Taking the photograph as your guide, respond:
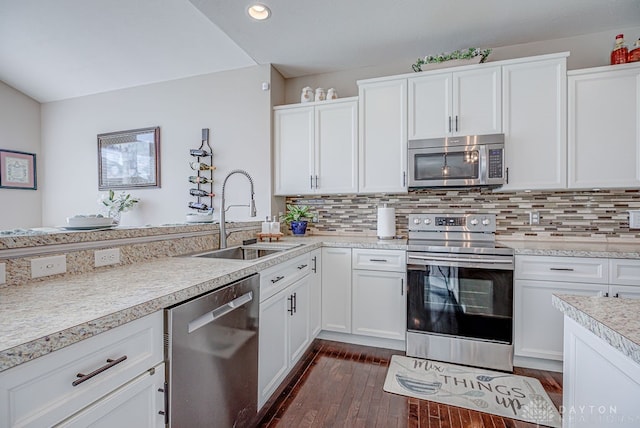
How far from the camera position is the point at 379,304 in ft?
7.85

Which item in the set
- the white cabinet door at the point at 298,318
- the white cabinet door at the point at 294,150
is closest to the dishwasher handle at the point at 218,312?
the white cabinet door at the point at 298,318

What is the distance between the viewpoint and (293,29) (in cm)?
240

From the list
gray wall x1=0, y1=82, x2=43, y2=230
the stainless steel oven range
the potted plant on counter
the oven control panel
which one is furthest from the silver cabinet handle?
gray wall x1=0, y1=82, x2=43, y2=230

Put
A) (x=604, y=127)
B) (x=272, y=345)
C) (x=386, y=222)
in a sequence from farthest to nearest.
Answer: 1. (x=386, y=222)
2. (x=604, y=127)
3. (x=272, y=345)

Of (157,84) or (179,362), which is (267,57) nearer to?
(157,84)

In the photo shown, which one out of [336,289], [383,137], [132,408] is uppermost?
[383,137]

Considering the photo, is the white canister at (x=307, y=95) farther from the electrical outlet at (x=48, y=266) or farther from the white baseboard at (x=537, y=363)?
the white baseboard at (x=537, y=363)

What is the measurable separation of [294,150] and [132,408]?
2409mm

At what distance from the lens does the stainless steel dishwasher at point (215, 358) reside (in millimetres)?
989

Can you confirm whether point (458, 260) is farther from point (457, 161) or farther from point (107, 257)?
point (107, 257)

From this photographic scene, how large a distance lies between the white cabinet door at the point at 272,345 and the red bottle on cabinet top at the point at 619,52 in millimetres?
3040

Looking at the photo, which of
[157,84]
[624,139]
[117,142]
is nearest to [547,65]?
[624,139]

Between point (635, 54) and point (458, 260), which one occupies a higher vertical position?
point (635, 54)

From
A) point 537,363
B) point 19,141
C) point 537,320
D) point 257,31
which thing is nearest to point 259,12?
point 257,31
